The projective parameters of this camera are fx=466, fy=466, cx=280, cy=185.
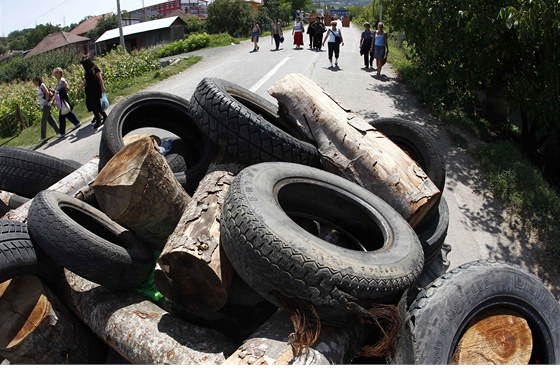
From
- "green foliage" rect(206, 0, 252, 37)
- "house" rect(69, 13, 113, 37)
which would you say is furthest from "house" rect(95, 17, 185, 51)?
"house" rect(69, 13, 113, 37)

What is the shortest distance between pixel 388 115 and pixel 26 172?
8.10 m

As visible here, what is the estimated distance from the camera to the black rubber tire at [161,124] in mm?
4859

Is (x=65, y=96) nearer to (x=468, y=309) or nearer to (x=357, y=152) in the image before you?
(x=357, y=152)

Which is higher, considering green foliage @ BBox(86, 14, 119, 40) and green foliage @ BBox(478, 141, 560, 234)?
green foliage @ BBox(86, 14, 119, 40)

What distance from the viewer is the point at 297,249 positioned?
119 inches

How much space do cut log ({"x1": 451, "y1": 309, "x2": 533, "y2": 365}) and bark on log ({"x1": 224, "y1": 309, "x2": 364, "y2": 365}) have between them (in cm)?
71

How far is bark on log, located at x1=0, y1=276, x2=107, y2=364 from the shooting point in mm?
3615

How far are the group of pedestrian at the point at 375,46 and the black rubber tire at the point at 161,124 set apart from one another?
409 inches

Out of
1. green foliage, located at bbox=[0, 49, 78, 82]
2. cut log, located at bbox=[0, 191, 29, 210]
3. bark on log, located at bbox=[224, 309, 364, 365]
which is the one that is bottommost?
green foliage, located at bbox=[0, 49, 78, 82]

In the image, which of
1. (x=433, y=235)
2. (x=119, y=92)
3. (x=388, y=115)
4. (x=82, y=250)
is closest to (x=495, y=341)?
(x=433, y=235)

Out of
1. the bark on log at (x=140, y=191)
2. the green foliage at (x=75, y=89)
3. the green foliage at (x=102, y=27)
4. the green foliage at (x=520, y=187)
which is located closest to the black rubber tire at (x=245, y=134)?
the bark on log at (x=140, y=191)

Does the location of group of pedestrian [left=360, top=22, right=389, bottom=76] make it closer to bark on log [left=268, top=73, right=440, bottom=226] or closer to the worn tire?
bark on log [left=268, top=73, right=440, bottom=226]

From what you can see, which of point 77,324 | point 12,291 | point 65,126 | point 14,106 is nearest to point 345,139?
point 77,324

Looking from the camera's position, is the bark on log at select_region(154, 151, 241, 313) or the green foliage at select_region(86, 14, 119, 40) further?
the green foliage at select_region(86, 14, 119, 40)
